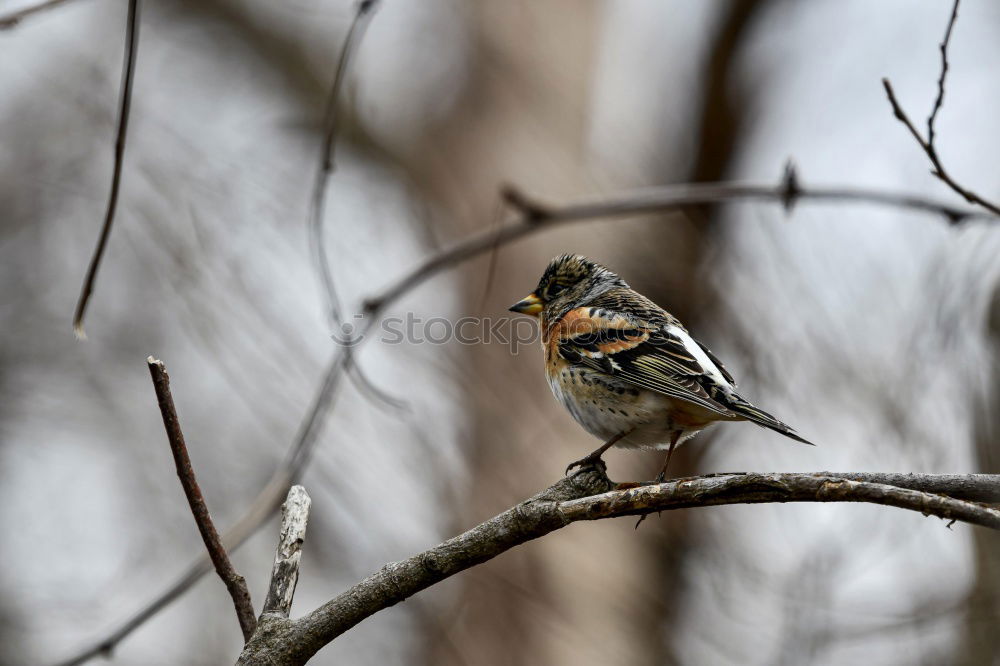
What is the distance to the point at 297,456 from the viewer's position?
352 centimetres

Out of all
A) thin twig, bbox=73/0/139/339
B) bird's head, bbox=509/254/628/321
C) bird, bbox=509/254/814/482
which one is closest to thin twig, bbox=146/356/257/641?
thin twig, bbox=73/0/139/339

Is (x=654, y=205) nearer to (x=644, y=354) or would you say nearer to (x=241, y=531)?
(x=644, y=354)

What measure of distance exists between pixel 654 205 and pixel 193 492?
2.42 meters

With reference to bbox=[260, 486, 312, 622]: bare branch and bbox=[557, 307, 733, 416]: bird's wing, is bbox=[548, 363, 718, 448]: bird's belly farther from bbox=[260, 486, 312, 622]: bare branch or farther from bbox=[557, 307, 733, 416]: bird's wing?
bbox=[260, 486, 312, 622]: bare branch

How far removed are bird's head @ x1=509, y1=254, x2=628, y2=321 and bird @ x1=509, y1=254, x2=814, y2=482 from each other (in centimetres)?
11

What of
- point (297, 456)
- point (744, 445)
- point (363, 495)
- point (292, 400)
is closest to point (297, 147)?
point (292, 400)

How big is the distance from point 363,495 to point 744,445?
279 cm

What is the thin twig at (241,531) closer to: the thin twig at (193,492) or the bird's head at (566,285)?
the thin twig at (193,492)

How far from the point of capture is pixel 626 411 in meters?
3.88

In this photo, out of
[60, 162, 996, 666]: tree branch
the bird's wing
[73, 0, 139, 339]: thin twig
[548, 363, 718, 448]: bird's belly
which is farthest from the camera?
[548, 363, 718, 448]: bird's belly

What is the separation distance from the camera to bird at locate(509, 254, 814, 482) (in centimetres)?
366

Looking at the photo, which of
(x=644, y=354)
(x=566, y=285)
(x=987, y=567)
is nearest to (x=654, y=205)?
(x=644, y=354)

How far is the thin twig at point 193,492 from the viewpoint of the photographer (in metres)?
2.08

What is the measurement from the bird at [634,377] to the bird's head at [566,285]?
11cm
